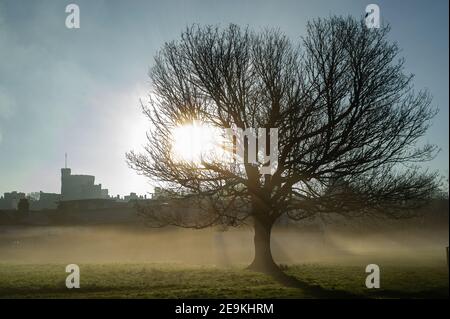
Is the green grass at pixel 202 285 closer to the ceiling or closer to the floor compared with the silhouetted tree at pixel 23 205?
closer to the floor

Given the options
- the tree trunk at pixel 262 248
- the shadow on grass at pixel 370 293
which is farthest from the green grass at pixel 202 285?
the tree trunk at pixel 262 248

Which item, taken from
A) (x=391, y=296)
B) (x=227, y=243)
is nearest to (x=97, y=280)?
(x=391, y=296)

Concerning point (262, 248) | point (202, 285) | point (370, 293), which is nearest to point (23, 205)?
point (262, 248)

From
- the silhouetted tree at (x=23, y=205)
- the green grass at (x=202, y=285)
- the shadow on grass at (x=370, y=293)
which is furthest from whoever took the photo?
the silhouetted tree at (x=23, y=205)

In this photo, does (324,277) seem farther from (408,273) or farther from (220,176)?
(220,176)

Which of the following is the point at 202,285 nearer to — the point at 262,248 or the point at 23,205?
the point at 262,248

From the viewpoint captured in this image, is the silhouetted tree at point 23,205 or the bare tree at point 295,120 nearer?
the bare tree at point 295,120

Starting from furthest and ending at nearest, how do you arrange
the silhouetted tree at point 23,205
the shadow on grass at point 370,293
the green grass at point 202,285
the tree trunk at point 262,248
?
the silhouetted tree at point 23,205 < the tree trunk at point 262,248 < the shadow on grass at point 370,293 < the green grass at point 202,285

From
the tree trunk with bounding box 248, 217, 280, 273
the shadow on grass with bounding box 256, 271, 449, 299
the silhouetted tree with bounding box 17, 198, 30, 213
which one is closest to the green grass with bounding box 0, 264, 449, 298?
the shadow on grass with bounding box 256, 271, 449, 299

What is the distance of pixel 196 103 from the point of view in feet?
70.6

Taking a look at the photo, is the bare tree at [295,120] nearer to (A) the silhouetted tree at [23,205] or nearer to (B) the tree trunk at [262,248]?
(B) the tree trunk at [262,248]

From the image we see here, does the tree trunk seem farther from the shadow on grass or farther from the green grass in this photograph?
the shadow on grass

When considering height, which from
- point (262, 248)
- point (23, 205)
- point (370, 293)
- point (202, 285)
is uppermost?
point (23, 205)

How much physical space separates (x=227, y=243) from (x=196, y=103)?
125ft
